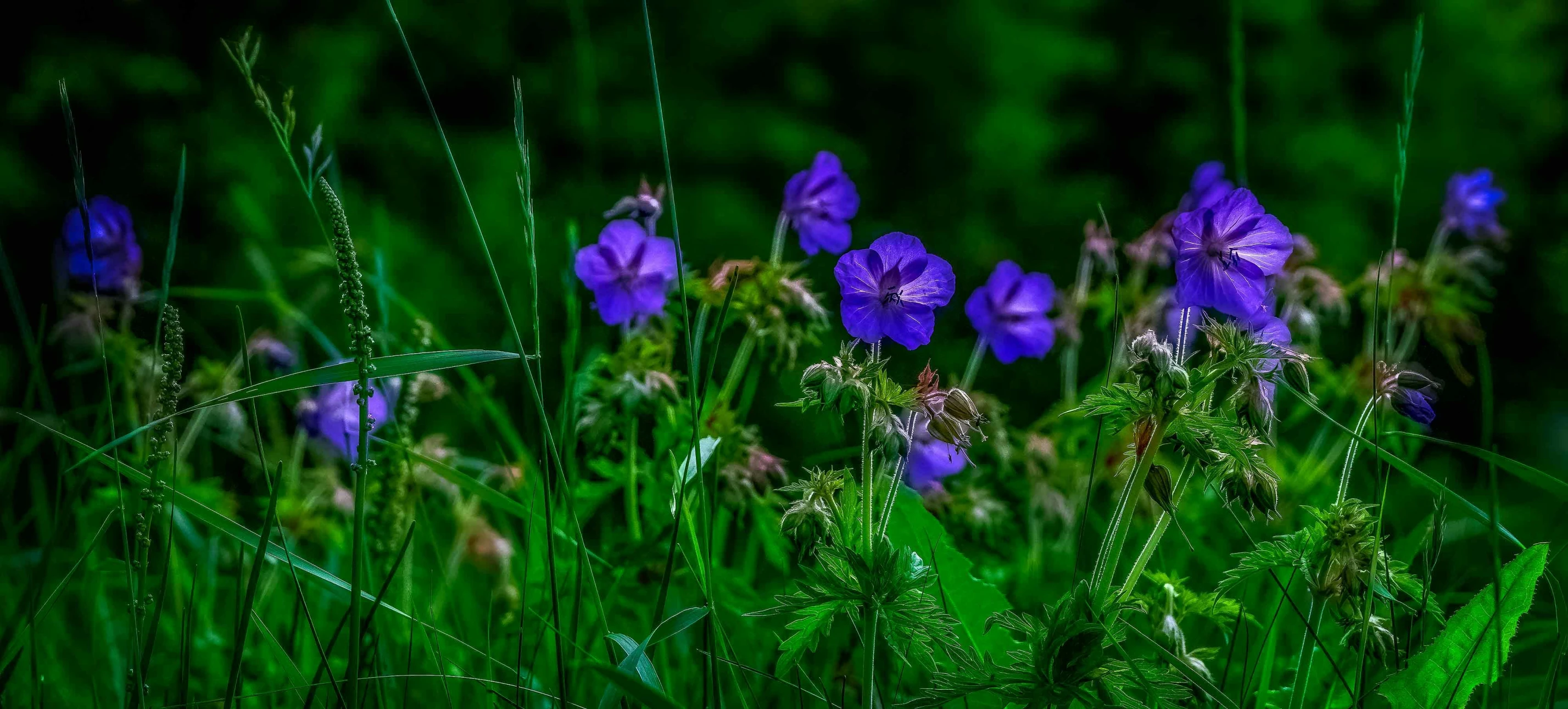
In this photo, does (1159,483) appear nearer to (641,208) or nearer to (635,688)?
(635,688)

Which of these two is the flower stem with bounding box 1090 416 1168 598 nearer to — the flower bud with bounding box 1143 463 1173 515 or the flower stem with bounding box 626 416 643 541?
the flower bud with bounding box 1143 463 1173 515

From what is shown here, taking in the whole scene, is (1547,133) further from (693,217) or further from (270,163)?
(270,163)

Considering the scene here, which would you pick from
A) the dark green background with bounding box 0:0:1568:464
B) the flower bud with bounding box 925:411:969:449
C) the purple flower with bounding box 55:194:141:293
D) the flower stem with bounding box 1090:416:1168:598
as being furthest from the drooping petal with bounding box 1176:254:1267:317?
the dark green background with bounding box 0:0:1568:464

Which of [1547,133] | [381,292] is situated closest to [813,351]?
[381,292]

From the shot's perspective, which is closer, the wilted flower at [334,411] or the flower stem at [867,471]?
the flower stem at [867,471]

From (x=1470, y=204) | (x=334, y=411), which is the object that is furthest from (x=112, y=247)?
(x=1470, y=204)

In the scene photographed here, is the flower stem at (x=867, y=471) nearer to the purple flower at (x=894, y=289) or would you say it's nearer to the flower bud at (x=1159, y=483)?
the purple flower at (x=894, y=289)

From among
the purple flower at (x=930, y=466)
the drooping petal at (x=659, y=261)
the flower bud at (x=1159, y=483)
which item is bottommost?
the purple flower at (x=930, y=466)

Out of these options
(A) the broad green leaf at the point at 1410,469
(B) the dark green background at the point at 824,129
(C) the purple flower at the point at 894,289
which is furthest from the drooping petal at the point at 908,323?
(B) the dark green background at the point at 824,129
